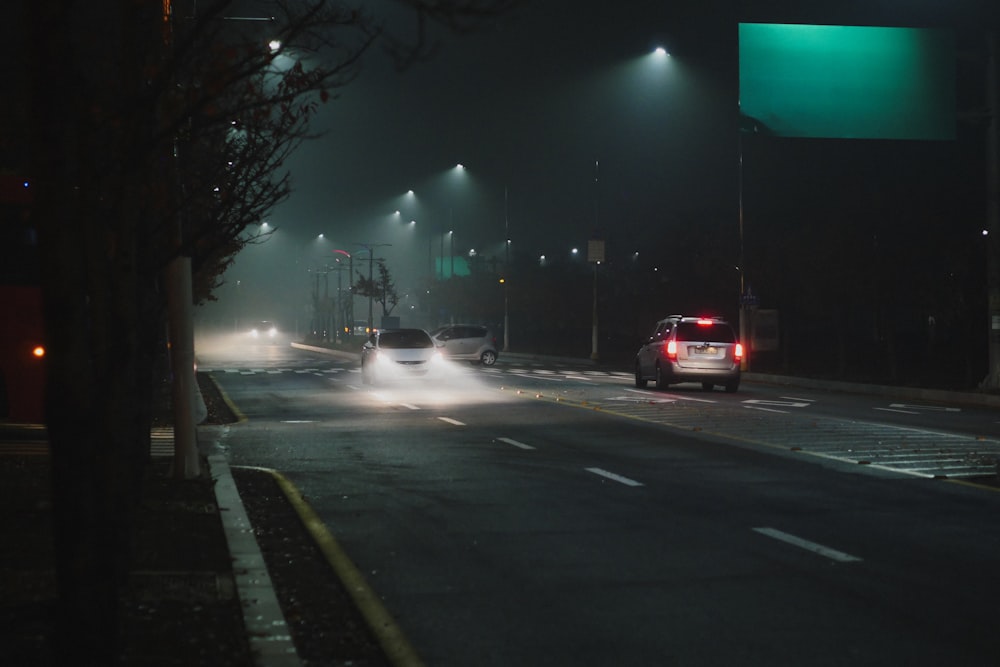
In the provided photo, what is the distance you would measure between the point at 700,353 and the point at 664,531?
2285 centimetres

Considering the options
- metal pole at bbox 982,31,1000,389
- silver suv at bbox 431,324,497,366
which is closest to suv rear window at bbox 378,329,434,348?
silver suv at bbox 431,324,497,366

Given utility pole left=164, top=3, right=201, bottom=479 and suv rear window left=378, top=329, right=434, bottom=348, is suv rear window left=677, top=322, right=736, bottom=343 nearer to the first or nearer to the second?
suv rear window left=378, top=329, right=434, bottom=348

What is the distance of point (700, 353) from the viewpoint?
3359 centimetres

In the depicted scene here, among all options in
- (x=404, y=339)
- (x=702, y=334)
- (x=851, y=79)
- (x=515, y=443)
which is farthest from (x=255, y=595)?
(x=404, y=339)

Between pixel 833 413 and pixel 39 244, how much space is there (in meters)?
22.1

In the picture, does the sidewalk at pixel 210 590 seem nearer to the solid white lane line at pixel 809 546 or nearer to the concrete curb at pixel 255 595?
the concrete curb at pixel 255 595

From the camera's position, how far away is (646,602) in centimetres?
828

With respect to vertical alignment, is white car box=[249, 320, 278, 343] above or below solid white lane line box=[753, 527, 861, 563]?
above

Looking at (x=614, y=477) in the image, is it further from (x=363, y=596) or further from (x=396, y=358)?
(x=396, y=358)

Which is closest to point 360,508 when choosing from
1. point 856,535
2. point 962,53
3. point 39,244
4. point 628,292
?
point 856,535

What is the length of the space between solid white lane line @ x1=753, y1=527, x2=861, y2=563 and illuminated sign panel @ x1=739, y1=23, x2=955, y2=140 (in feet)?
66.1

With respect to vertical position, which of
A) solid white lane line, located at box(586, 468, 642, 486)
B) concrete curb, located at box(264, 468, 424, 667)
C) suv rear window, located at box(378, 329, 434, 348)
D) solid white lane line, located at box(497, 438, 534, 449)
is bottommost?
concrete curb, located at box(264, 468, 424, 667)

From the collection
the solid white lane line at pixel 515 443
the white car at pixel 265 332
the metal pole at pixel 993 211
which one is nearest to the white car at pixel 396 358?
the metal pole at pixel 993 211

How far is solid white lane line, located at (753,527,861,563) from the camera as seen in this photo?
382 inches
